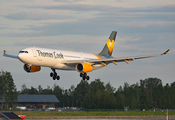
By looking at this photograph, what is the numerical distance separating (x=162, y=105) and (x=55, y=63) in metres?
106

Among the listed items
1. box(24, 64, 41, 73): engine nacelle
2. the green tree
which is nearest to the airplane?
box(24, 64, 41, 73): engine nacelle

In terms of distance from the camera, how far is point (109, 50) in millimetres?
84500

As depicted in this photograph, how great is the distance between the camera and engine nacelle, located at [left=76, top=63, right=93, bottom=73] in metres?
66.2

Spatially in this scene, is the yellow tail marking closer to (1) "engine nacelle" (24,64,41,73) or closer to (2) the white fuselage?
(2) the white fuselage

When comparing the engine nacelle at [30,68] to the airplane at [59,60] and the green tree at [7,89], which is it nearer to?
the airplane at [59,60]

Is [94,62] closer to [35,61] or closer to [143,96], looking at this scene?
[35,61]

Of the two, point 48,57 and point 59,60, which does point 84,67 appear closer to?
point 59,60

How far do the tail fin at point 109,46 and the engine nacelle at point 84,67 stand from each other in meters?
16.3

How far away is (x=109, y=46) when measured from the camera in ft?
279

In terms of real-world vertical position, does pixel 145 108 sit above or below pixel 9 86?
below

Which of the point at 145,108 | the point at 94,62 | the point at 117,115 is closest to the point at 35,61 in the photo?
the point at 94,62

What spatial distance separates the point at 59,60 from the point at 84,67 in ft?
17.9

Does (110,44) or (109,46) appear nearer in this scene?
(109,46)

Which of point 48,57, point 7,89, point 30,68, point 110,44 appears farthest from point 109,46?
point 7,89
